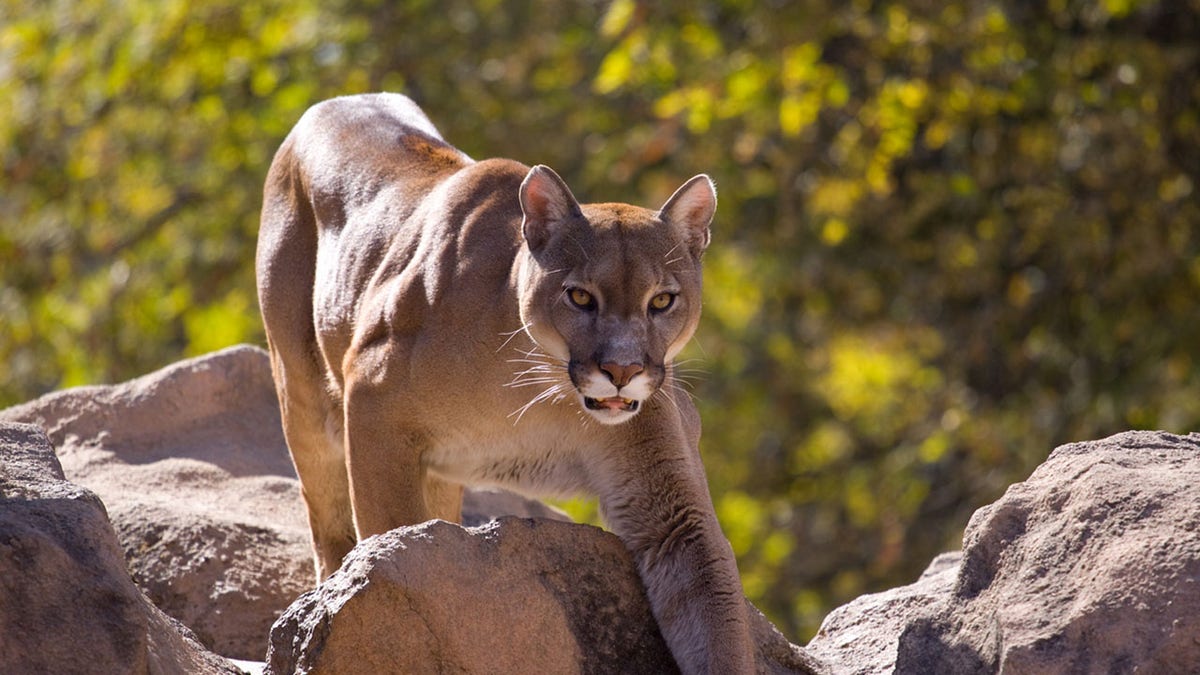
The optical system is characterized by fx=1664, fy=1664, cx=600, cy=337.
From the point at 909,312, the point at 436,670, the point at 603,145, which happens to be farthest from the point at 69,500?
the point at 909,312

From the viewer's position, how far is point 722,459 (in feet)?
58.5

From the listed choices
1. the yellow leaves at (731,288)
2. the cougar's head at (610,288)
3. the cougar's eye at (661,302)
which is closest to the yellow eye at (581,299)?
the cougar's head at (610,288)

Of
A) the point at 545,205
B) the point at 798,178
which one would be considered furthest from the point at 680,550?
the point at 798,178

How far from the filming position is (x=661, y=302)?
219 inches

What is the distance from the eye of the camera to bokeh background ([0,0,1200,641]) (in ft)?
39.0

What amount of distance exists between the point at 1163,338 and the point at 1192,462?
285 inches

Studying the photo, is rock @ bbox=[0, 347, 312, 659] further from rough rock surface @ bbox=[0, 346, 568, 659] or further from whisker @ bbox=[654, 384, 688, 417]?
whisker @ bbox=[654, 384, 688, 417]

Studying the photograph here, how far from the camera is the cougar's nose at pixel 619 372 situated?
205 inches

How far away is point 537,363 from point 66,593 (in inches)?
74.0

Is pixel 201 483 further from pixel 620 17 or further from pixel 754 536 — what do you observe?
pixel 754 536

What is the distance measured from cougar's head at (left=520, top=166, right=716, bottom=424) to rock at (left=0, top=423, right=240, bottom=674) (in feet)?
5.27

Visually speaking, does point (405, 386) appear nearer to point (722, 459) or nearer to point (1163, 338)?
point (1163, 338)

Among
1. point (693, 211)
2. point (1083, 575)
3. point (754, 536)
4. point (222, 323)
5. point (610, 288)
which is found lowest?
point (754, 536)

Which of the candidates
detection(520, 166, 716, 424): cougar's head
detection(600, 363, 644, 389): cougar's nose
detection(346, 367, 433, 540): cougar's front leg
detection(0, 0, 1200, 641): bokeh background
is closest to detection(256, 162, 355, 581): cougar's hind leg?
detection(346, 367, 433, 540): cougar's front leg
